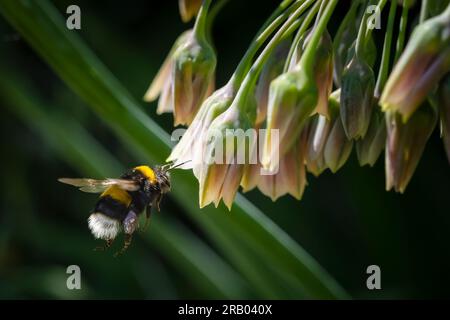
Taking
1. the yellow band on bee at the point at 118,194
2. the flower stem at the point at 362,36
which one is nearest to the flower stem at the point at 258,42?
the flower stem at the point at 362,36

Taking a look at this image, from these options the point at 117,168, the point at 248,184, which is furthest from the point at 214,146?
the point at 117,168

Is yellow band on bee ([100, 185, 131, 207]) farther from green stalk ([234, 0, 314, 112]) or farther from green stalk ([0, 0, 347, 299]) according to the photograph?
green stalk ([234, 0, 314, 112])

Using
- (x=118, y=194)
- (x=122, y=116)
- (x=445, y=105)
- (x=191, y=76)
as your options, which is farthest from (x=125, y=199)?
(x=445, y=105)

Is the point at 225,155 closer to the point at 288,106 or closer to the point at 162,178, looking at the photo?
the point at 288,106

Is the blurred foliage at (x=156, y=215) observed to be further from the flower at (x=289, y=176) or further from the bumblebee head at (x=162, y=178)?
the flower at (x=289, y=176)

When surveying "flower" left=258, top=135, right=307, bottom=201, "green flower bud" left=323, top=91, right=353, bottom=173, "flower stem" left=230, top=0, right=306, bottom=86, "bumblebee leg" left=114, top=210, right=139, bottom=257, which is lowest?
"bumblebee leg" left=114, top=210, right=139, bottom=257

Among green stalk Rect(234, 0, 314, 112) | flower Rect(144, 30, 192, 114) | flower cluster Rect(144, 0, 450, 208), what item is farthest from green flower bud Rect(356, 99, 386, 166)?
flower Rect(144, 30, 192, 114)
